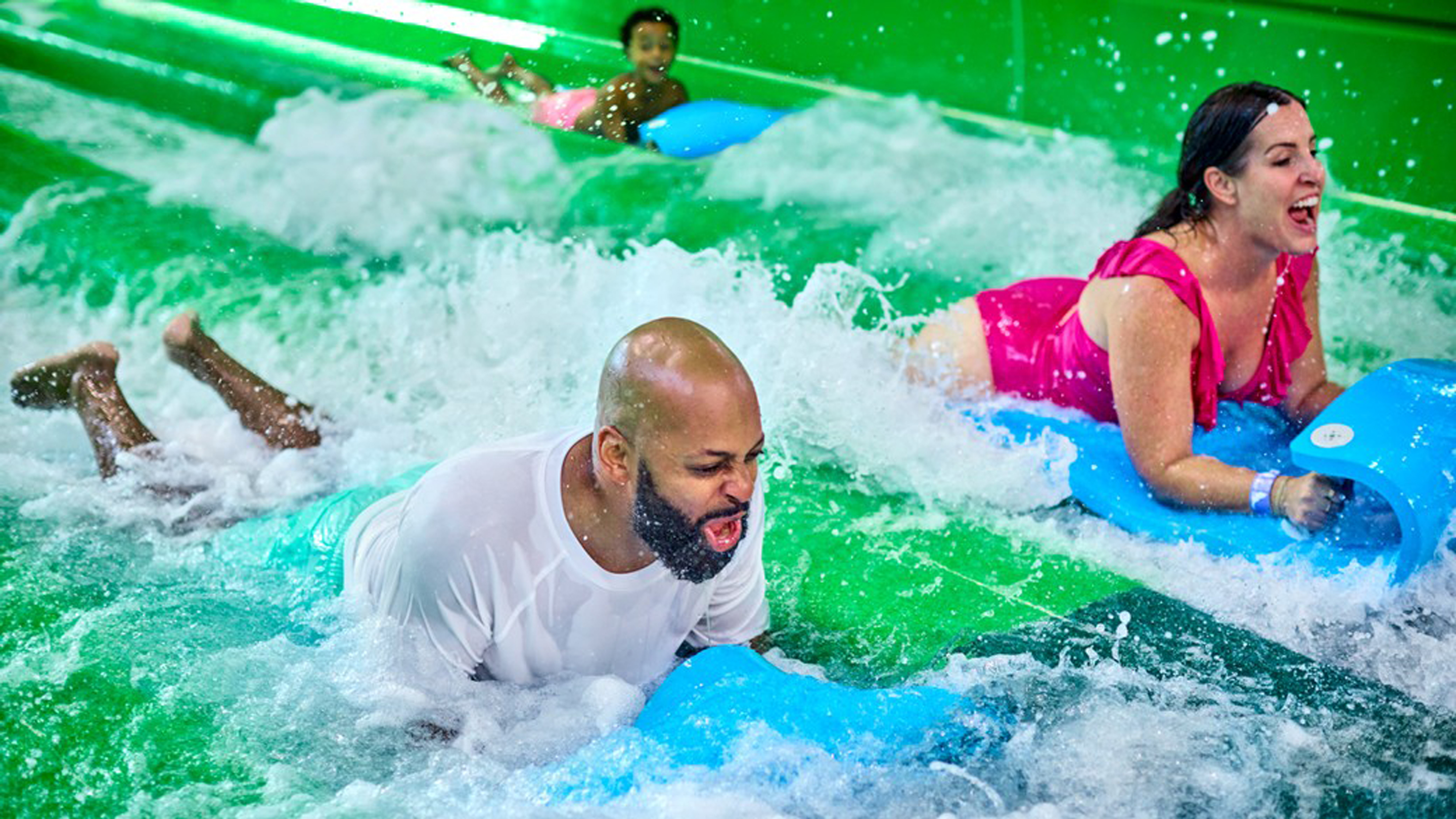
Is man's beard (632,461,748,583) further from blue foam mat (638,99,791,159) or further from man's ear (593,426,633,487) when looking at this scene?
blue foam mat (638,99,791,159)

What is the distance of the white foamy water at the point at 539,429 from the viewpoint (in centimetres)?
226

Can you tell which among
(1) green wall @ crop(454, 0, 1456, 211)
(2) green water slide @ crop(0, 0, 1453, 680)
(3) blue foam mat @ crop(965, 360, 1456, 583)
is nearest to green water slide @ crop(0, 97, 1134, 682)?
(2) green water slide @ crop(0, 0, 1453, 680)

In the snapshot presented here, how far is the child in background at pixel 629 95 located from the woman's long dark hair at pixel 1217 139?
2.70 m

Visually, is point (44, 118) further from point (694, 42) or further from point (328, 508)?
point (328, 508)

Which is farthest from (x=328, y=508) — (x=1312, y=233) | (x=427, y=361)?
(x=1312, y=233)

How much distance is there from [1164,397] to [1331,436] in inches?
13.5

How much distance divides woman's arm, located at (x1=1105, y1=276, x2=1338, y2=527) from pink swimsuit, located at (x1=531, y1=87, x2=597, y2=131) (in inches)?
119

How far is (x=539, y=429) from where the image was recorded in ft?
12.0

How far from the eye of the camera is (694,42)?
620 cm

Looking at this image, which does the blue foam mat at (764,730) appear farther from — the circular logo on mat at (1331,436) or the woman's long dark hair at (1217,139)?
the woman's long dark hair at (1217,139)

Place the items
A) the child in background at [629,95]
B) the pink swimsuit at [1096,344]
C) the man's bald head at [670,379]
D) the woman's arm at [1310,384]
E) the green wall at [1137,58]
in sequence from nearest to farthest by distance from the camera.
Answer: the man's bald head at [670,379]
the pink swimsuit at [1096,344]
the woman's arm at [1310,384]
the green wall at [1137,58]
the child in background at [629,95]

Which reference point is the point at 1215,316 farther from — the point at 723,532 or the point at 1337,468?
the point at 723,532

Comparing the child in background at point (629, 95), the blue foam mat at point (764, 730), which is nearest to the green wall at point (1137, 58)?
the child in background at point (629, 95)

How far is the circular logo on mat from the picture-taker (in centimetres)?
286
